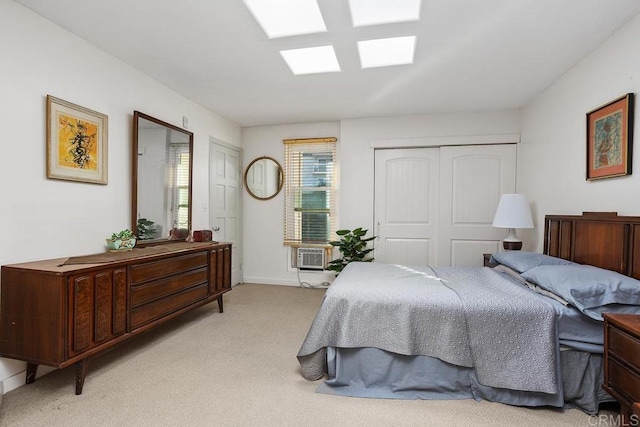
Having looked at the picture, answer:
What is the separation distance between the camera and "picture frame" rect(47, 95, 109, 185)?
84.4 inches

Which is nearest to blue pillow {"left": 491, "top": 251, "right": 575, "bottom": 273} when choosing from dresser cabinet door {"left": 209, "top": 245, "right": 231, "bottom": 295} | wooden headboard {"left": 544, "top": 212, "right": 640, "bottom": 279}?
wooden headboard {"left": 544, "top": 212, "right": 640, "bottom": 279}

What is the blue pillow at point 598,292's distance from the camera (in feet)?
5.41

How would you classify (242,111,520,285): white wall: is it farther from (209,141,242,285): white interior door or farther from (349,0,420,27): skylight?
(349,0,420,27): skylight

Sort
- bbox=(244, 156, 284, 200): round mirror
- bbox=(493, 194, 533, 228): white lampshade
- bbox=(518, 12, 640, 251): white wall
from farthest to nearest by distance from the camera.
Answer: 1. bbox=(244, 156, 284, 200): round mirror
2. bbox=(493, 194, 533, 228): white lampshade
3. bbox=(518, 12, 640, 251): white wall

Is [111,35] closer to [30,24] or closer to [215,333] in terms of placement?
[30,24]

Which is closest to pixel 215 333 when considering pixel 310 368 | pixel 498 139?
pixel 310 368

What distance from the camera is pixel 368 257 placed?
14.3ft

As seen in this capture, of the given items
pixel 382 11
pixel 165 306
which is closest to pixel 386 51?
pixel 382 11

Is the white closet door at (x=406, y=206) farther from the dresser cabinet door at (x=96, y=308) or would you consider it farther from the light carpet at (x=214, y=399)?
the dresser cabinet door at (x=96, y=308)

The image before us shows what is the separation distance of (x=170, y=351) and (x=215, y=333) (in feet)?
1.47

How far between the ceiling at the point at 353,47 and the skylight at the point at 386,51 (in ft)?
0.24

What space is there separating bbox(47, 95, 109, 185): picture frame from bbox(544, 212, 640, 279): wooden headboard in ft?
12.8

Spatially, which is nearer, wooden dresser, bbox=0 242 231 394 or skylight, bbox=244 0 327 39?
wooden dresser, bbox=0 242 231 394

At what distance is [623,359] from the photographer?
56.3 inches
